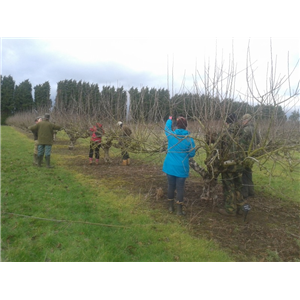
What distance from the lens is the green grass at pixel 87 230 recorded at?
294 cm

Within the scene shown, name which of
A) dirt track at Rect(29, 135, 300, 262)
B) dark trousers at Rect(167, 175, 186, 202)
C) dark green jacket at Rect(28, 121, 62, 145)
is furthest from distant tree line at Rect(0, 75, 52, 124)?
dark trousers at Rect(167, 175, 186, 202)

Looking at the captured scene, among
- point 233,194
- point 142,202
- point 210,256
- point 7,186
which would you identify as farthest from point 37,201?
point 233,194

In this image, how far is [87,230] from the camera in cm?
362

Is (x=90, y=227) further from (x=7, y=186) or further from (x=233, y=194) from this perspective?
(x=7, y=186)

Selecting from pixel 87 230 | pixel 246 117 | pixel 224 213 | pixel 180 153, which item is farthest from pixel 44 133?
pixel 246 117

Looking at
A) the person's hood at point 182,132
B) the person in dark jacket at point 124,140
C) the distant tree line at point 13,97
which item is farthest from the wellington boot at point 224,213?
the distant tree line at point 13,97

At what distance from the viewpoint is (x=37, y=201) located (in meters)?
4.82

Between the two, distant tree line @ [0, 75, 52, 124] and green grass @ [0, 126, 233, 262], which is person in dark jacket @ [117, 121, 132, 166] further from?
distant tree line @ [0, 75, 52, 124]

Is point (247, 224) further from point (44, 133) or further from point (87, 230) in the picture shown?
point (44, 133)

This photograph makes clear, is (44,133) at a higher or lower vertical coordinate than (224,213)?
higher

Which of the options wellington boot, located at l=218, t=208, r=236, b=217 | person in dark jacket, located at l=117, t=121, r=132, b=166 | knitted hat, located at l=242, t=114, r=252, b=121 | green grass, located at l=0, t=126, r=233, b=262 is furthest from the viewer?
person in dark jacket, located at l=117, t=121, r=132, b=166

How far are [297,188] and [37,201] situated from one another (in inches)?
274

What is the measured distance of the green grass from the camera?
2936mm

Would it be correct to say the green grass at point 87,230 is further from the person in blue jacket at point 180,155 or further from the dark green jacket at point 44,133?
the dark green jacket at point 44,133
